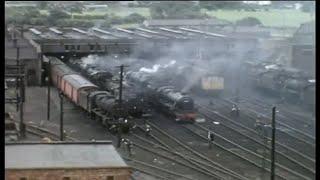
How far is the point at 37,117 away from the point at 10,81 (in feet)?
12.9

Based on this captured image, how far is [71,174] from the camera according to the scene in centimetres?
791

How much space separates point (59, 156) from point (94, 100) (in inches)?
318

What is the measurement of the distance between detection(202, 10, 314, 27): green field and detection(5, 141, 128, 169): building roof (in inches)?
302

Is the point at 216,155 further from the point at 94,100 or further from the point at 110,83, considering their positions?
the point at 110,83

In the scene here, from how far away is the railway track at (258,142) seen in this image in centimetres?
1197

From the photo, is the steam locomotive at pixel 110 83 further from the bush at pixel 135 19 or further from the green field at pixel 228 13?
the bush at pixel 135 19

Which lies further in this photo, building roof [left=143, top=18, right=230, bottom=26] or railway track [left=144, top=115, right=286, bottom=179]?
building roof [left=143, top=18, right=230, bottom=26]

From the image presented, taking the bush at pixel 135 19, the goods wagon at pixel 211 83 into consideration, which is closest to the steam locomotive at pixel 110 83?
the goods wagon at pixel 211 83

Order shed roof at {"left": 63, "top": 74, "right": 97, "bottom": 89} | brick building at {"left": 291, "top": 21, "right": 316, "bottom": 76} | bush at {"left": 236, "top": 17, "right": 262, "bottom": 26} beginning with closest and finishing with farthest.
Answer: shed roof at {"left": 63, "top": 74, "right": 97, "bottom": 89} → brick building at {"left": 291, "top": 21, "right": 316, "bottom": 76} → bush at {"left": 236, "top": 17, "right": 262, "bottom": 26}

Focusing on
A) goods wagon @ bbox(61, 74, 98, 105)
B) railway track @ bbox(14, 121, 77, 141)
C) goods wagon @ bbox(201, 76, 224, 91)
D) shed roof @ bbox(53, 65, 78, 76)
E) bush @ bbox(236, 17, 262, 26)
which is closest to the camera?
railway track @ bbox(14, 121, 77, 141)

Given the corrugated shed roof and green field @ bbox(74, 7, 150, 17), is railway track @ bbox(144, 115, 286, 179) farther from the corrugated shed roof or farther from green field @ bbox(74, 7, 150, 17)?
green field @ bbox(74, 7, 150, 17)

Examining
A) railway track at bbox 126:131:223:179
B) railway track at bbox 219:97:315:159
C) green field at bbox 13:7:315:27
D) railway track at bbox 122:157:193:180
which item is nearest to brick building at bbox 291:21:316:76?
green field at bbox 13:7:315:27

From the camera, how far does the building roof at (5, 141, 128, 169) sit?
7.84 metres

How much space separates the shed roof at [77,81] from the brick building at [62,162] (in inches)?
346
